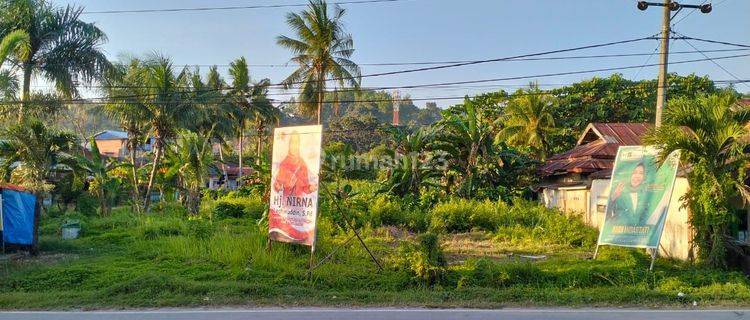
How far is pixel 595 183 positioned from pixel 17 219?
49.3 feet

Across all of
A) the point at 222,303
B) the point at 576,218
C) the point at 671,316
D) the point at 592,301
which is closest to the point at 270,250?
the point at 222,303

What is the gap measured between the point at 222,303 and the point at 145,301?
118 centimetres

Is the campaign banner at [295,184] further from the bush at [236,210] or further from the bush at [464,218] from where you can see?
the bush at [236,210]

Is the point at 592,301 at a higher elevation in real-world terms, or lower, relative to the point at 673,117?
lower

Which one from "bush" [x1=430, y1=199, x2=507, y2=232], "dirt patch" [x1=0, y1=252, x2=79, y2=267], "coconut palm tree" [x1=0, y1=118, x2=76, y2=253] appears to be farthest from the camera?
"bush" [x1=430, y1=199, x2=507, y2=232]

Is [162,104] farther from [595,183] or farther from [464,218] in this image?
[595,183]

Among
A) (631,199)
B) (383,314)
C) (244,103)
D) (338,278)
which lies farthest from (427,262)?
(244,103)

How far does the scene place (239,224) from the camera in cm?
1780

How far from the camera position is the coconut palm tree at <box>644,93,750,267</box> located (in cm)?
1057

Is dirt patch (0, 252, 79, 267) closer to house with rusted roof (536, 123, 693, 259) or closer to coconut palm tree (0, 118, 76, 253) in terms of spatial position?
coconut palm tree (0, 118, 76, 253)

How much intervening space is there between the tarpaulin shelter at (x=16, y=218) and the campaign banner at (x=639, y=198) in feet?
43.2

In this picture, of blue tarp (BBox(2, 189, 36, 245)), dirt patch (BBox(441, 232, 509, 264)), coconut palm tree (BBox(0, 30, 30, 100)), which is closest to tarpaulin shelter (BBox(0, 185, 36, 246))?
blue tarp (BBox(2, 189, 36, 245))

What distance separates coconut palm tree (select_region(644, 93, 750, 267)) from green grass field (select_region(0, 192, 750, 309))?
0.83 metres

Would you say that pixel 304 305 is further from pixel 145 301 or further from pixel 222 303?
pixel 145 301
